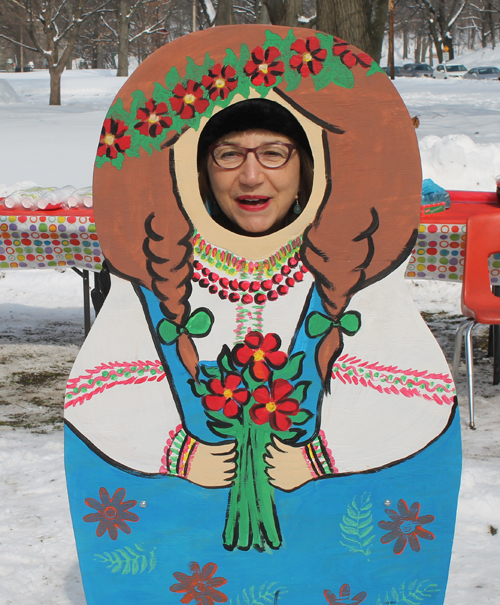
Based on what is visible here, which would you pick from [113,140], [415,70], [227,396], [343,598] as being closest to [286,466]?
[227,396]

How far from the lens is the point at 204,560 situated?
1602 millimetres

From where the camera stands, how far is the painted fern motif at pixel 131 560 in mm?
1598

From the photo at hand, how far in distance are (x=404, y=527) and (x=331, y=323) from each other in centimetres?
49

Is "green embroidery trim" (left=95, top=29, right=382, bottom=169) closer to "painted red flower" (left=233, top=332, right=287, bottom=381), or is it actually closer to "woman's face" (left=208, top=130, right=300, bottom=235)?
"woman's face" (left=208, top=130, right=300, bottom=235)

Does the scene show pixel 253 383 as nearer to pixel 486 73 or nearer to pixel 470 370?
pixel 470 370

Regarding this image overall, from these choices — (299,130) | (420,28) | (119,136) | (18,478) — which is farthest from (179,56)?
(420,28)

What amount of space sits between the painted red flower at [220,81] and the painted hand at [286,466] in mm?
767

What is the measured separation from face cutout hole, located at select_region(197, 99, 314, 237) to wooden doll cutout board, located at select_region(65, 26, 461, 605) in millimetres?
77

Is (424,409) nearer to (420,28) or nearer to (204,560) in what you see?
(204,560)

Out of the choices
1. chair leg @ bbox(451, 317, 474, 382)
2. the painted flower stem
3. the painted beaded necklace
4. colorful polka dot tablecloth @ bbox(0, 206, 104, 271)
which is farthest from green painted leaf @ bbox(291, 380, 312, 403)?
colorful polka dot tablecloth @ bbox(0, 206, 104, 271)

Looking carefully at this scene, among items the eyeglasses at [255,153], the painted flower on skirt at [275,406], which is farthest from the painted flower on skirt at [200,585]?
the eyeglasses at [255,153]

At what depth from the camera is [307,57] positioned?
1499 mm

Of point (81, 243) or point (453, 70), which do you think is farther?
point (453, 70)

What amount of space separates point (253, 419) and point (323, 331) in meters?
0.25
